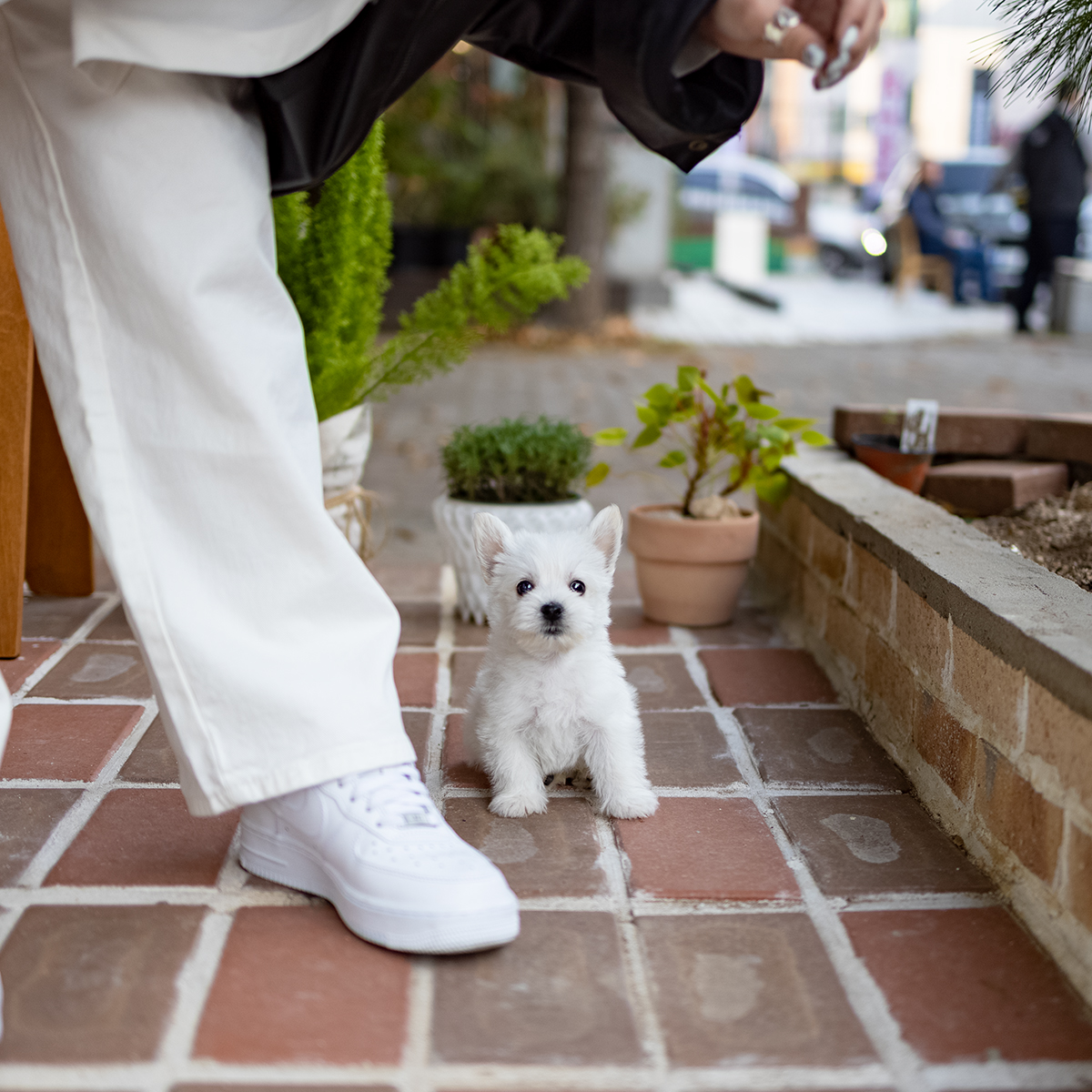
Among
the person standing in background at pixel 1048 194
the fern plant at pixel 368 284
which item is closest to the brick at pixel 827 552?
the fern plant at pixel 368 284

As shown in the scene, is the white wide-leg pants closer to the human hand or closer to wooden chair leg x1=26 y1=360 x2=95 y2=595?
the human hand

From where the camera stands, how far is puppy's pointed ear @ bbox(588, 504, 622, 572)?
2119 millimetres

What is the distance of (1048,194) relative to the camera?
1087 centimetres

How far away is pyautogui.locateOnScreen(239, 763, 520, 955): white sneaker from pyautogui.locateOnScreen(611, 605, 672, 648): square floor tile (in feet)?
4.49

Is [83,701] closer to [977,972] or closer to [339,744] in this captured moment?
[339,744]

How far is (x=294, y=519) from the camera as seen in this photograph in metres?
1.60

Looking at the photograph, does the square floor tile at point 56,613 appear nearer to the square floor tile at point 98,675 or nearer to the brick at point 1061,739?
the square floor tile at point 98,675

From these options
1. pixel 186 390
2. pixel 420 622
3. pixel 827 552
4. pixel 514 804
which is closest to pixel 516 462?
pixel 420 622

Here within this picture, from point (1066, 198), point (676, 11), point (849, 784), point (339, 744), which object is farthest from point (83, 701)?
point (1066, 198)

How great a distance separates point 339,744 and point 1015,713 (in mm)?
1026

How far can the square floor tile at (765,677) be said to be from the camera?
264 centimetres

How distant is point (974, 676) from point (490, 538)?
2.87 feet

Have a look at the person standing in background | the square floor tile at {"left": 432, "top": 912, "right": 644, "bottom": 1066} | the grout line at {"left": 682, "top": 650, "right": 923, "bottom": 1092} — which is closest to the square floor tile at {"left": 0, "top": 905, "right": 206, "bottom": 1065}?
the square floor tile at {"left": 432, "top": 912, "right": 644, "bottom": 1066}

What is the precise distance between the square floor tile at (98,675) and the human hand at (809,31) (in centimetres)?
175
